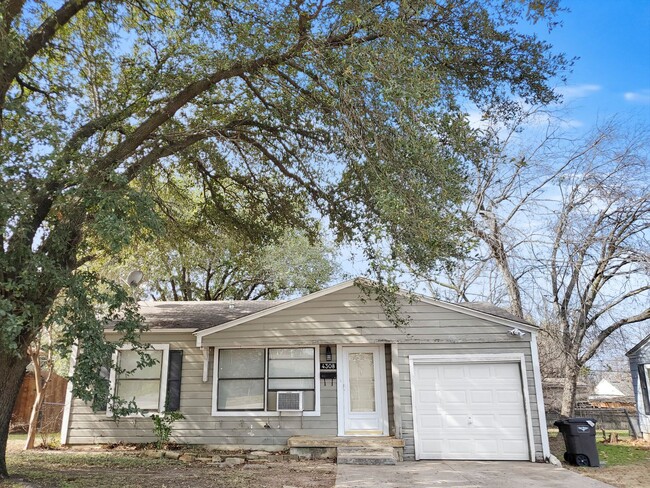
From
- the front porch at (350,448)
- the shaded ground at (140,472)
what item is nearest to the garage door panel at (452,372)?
the front porch at (350,448)

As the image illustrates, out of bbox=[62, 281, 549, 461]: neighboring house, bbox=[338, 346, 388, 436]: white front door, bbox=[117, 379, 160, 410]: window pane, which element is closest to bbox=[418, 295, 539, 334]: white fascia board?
bbox=[62, 281, 549, 461]: neighboring house

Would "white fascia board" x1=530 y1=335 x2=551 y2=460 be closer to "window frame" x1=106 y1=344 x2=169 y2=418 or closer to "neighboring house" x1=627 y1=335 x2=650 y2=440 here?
"neighboring house" x1=627 y1=335 x2=650 y2=440

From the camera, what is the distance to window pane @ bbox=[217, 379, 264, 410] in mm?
10586

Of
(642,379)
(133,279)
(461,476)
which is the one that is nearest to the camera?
(461,476)

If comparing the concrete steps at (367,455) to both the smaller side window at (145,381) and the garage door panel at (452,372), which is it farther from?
the smaller side window at (145,381)

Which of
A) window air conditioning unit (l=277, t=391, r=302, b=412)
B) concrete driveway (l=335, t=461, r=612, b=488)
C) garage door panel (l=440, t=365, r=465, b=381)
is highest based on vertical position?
garage door panel (l=440, t=365, r=465, b=381)

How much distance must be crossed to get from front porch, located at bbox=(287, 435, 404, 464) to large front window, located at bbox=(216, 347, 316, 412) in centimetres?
91

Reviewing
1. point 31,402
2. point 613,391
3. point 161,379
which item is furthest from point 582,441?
point 613,391

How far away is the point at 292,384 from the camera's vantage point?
10.6 metres

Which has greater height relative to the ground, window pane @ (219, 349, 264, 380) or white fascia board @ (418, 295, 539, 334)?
white fascia board @ (418, 295, 539, 334)

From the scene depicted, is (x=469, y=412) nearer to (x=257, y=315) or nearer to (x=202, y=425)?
(x=257, y=315)

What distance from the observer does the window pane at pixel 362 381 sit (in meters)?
10.4

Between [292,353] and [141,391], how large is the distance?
11.6 ft

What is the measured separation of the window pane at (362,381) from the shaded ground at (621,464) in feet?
13.0
